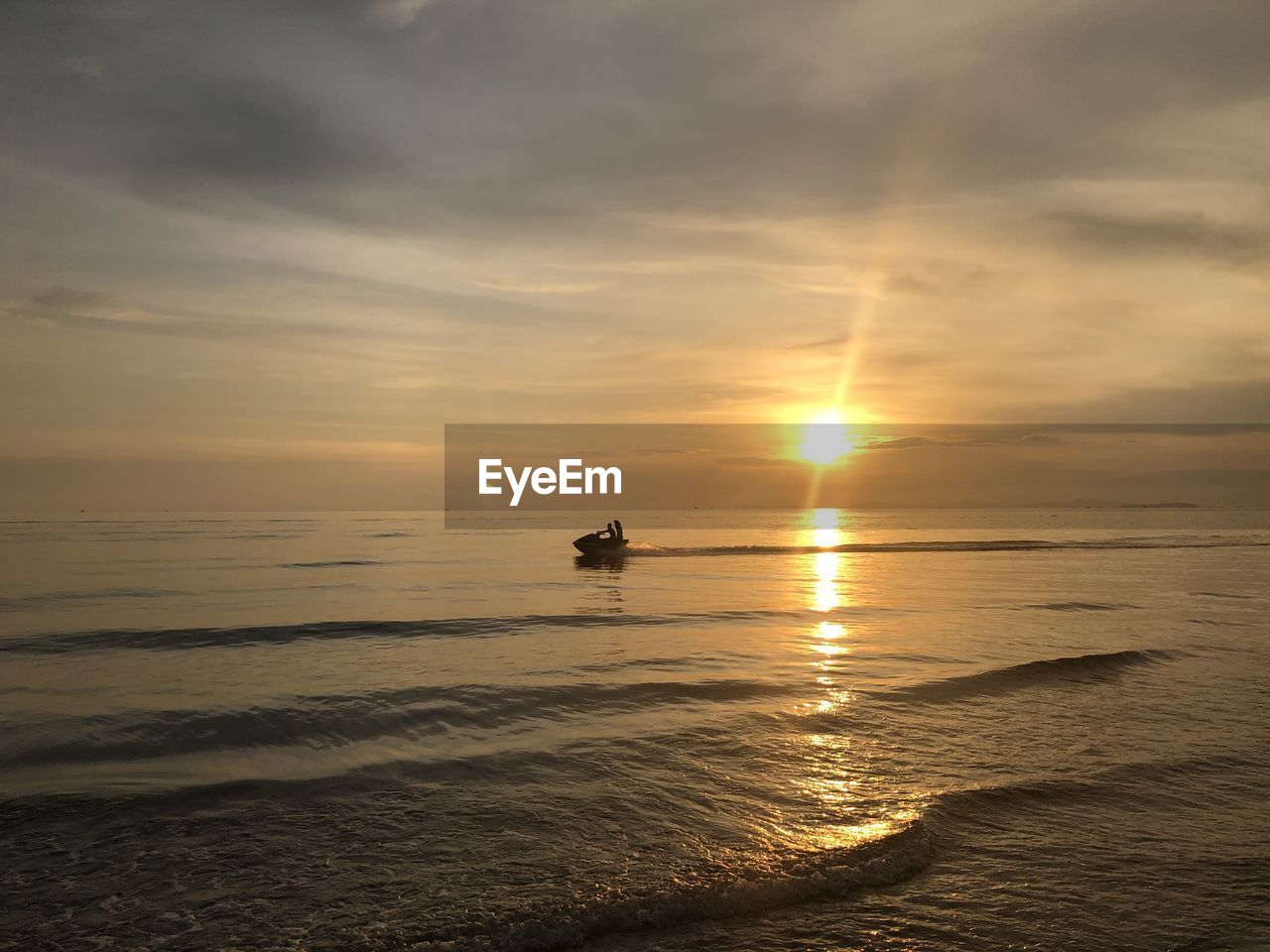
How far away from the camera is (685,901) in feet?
23.3

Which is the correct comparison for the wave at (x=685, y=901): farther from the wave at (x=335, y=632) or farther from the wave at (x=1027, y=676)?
the wave at (x=335, y=632)

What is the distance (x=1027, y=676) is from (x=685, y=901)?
13310 millimetres

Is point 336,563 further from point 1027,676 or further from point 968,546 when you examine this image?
point 968,546

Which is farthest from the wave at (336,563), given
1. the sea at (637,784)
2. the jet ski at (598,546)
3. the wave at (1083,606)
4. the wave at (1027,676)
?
the wave at (1027,676)

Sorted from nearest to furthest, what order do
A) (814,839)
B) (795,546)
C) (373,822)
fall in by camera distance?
(814,839)
(373,822)
(795,546)

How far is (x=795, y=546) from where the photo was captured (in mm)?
78062

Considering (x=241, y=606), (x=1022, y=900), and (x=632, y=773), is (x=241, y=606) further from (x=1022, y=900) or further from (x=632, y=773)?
(x=1022, y=900)

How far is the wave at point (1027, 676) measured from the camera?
15.8 meters

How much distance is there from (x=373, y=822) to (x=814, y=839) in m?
5.06

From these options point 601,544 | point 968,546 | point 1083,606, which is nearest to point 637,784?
point 1083,606

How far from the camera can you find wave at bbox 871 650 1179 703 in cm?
1579

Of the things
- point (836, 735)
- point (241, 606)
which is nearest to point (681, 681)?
point (836, 735)

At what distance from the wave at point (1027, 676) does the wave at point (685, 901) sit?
7.91 m

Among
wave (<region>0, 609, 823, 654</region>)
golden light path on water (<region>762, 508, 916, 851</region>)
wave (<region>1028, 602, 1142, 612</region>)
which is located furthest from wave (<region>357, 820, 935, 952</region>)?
wave (<region>1028, 602, 1142, 612</region>)
